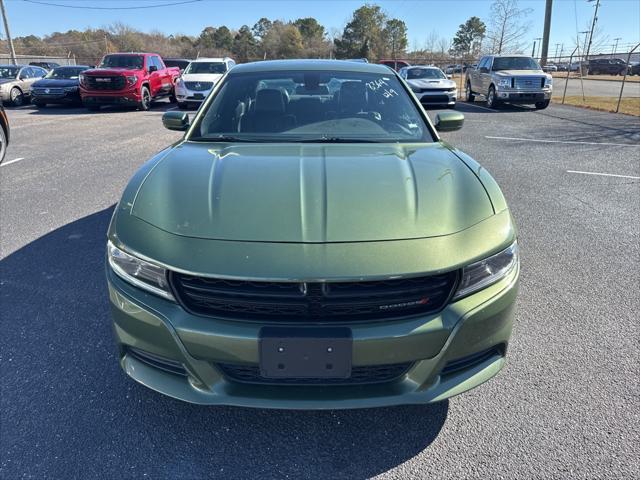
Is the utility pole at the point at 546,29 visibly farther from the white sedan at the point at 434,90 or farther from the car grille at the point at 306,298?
the car grille at the point at 306,298

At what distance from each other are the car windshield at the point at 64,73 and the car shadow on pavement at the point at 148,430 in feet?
56.2

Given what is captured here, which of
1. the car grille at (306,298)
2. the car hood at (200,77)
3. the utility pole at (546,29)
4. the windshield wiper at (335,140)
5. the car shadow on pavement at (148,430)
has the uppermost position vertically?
the utility pole at (546,29)

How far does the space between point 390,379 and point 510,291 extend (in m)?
0.65

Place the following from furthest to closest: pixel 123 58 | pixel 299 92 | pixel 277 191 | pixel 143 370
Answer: pixel 123 58, pixel 299 92, pixel 277 191, pixel 143 370

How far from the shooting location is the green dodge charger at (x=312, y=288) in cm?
173

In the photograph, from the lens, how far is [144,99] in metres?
15.7

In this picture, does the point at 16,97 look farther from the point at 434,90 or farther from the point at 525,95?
the point at 525,95

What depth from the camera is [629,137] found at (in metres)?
10.5

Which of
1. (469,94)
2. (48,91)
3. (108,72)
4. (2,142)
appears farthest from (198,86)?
(469,94)

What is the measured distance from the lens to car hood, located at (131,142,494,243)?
1.90 metres

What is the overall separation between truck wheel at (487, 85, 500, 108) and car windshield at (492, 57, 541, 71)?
2.77 ft

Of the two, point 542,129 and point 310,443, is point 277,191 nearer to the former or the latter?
point 310,443

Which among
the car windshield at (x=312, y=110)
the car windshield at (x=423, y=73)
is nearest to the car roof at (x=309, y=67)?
the car windshield at (x=312, y=110)

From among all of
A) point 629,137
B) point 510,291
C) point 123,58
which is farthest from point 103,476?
point 123,58
